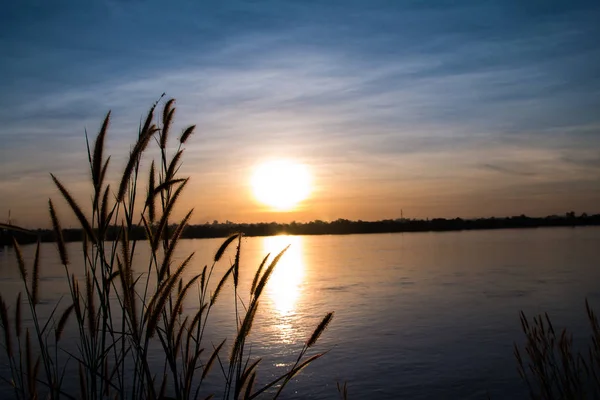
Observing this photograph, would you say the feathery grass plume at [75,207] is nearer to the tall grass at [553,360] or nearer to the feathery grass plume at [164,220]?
the feathery grass plume at [164,220]

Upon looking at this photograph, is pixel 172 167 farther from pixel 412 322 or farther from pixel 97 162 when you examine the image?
pixel 412 322

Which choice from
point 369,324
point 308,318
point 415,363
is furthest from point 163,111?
point 308,318

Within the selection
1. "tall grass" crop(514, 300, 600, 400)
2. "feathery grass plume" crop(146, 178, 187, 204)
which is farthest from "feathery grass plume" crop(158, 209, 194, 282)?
"tall grass" crop(514, 300, 600, 400)

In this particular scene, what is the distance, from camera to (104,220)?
201 cm

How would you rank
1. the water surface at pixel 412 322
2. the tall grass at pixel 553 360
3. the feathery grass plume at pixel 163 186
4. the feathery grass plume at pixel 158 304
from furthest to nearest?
1. the water surface at pixel 412 322
2. the tall grass at pixel 553 360
3. the feathery grass plume at pixel 163 186
4. the feathery grass plume at pixel 158 304

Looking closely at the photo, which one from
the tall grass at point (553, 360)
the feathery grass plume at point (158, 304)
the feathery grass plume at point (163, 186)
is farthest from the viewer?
the tall grass at point (553, 360)

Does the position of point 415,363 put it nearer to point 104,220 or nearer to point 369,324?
point 369,324

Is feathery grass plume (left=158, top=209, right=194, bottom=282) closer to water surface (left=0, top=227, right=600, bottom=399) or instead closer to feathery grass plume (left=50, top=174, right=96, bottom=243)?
feathery grass plume (left=50, top=174, right=96, bottom=243)

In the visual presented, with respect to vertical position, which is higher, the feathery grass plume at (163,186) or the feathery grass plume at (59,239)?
the feathery grass plume at (163,186)

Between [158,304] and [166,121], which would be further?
[166,121]

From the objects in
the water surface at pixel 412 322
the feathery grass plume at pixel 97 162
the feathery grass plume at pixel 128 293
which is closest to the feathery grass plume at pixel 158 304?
the feathery grass plume at pixel 128 293

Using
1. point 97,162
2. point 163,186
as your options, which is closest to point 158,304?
point 163,186

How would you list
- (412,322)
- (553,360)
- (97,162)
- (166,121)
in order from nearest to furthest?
(97,162) < (166,121) < (553,360) < (412,322)

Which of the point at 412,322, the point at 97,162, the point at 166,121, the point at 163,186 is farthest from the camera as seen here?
the point at 412,322
